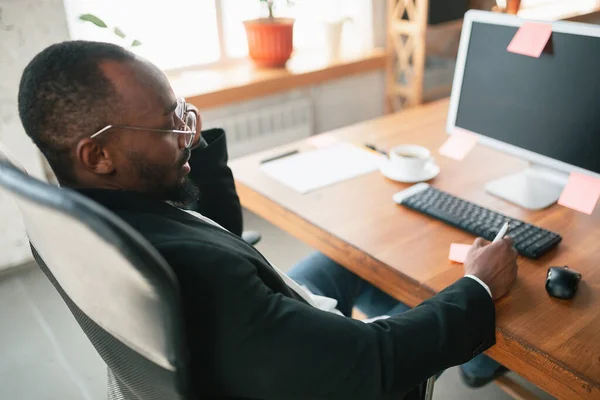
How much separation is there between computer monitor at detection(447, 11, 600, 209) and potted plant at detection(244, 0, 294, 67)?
1.46m

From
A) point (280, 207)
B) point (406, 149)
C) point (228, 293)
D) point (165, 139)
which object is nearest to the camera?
point (228, 293)

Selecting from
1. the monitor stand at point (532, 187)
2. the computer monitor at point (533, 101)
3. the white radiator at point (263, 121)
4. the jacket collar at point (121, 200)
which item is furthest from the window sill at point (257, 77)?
the jacket collar at point (121, 200)

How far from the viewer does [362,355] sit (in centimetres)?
78

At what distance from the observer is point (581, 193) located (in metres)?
1.25

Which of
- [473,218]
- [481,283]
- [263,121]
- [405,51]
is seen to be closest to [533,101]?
[473,218]

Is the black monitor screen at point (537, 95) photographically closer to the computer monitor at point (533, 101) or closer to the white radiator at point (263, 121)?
the computer monitor at point (533, 101)

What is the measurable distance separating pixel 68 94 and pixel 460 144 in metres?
1.06

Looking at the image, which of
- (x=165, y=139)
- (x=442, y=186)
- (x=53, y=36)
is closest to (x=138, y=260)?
(x=165, y=139)

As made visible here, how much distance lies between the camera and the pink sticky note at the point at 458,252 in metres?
1.13

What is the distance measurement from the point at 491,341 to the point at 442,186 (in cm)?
60

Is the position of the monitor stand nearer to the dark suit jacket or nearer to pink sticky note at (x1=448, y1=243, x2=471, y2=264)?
pink sticky note at (x1=448, y1=243, x2=471, y2=264)

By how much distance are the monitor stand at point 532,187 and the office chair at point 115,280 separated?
1.00 meters

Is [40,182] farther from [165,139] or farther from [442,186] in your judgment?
[442,186]

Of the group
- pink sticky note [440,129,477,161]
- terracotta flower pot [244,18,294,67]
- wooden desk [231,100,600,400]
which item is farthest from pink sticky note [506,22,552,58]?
terracotta flower pot [244,18,294,67]
